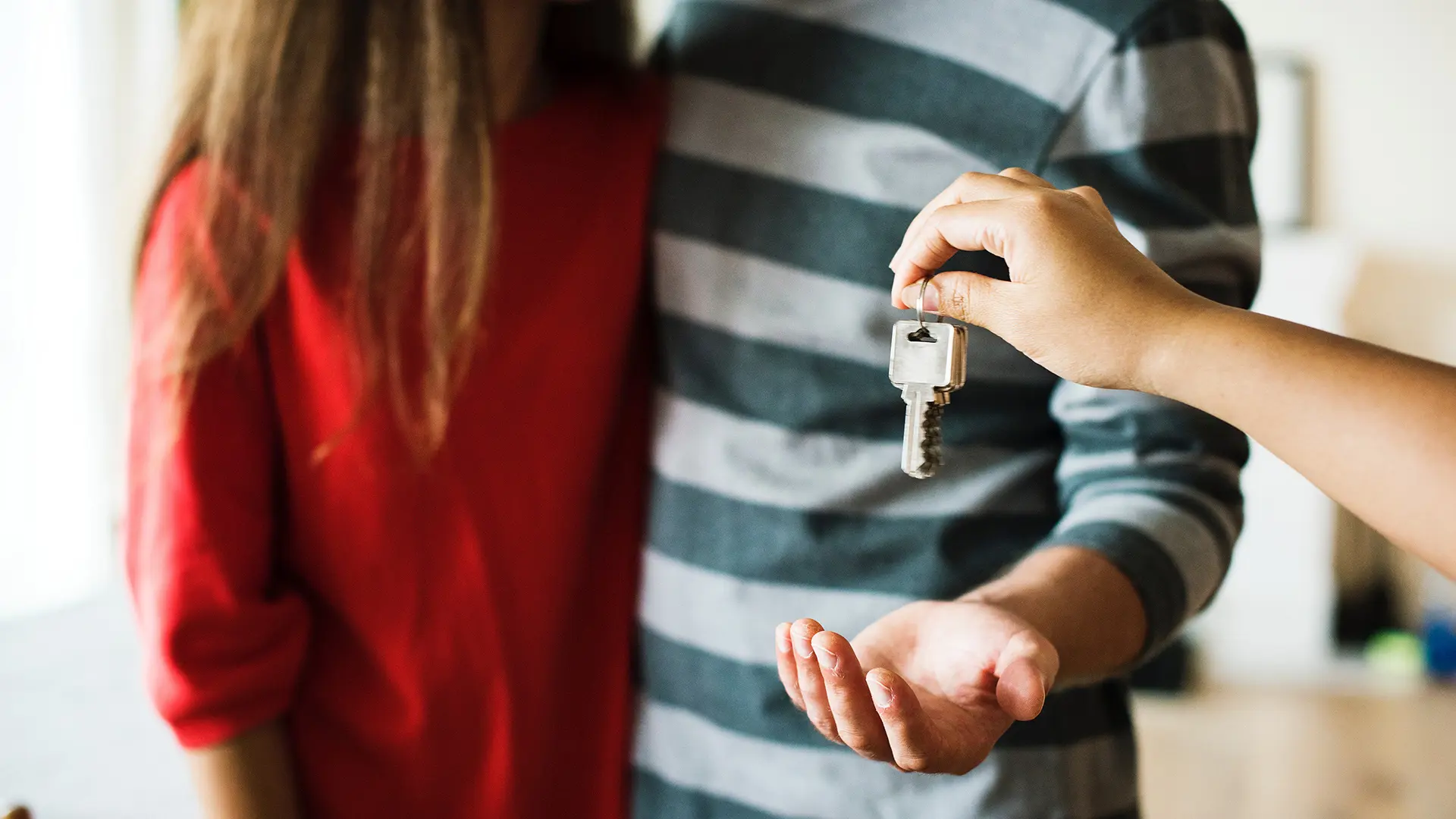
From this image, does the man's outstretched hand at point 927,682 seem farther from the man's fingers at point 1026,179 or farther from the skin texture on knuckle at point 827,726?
the man's fingers at point 1026,179

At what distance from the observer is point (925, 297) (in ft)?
1.27

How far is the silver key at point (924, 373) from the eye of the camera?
384 mm

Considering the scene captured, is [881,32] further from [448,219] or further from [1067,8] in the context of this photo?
[448,219]

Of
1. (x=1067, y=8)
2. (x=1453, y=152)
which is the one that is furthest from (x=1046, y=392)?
(x=1453, y=152)

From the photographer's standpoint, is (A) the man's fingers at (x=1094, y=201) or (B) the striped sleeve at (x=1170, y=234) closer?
(A) the man's fingers at (x=1094, y=201)

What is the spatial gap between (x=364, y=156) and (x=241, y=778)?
385 mm


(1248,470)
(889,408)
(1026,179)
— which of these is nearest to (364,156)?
(889,408)

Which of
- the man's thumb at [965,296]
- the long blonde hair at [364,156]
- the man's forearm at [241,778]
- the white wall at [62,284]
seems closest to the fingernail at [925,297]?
the man's thumb at [965,296]

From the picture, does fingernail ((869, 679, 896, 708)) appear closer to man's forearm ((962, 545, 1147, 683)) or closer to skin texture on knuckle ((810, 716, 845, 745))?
skin texture on knuckle ((810, 716, 845, 745))

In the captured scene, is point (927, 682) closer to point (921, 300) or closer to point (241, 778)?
point (921, 300)

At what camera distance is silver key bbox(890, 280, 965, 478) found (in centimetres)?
38

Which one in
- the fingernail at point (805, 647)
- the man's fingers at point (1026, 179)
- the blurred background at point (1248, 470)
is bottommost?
the blurred background at point (1248, 470)

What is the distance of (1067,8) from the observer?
595 mm

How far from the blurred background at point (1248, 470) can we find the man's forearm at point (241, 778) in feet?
0.37
